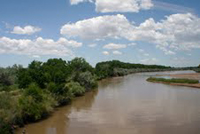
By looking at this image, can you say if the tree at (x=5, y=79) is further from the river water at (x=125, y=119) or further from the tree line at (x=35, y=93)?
the river water at (x=125, y=119)

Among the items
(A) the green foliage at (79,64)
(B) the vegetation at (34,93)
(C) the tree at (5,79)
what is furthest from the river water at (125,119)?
(A) the green foliage at (79,64)

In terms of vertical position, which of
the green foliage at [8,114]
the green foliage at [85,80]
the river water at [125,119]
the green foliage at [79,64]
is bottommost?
the river water at [125,119]

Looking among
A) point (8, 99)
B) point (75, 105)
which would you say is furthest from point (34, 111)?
point (75, 105)

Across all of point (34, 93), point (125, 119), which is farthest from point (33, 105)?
point (125, 119)

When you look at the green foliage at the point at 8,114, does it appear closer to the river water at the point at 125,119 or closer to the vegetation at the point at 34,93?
the vegetation at the point at 34,93

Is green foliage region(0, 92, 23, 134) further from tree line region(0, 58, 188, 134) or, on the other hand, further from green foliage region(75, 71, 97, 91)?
green foliage region(75, 71, 97, 91)

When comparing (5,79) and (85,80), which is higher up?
(5,79)

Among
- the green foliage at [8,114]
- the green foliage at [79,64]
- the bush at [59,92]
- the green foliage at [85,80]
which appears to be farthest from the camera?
the green foliage at [79,64]

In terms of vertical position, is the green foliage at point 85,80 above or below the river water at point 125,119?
above

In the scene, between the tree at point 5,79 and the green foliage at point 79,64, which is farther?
the green foliage at point 79,64

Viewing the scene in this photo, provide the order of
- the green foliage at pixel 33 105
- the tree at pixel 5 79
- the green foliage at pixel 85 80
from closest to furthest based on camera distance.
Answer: the green foliage at pixel 33 105
the tree at pixel 5 79
the green foliage at pixel 85 80

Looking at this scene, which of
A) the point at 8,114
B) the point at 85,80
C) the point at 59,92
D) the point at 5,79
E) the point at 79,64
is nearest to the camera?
the point at 8,114

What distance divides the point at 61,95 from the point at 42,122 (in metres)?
7.28

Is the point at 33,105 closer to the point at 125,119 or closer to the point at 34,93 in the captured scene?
the point at 34,93
